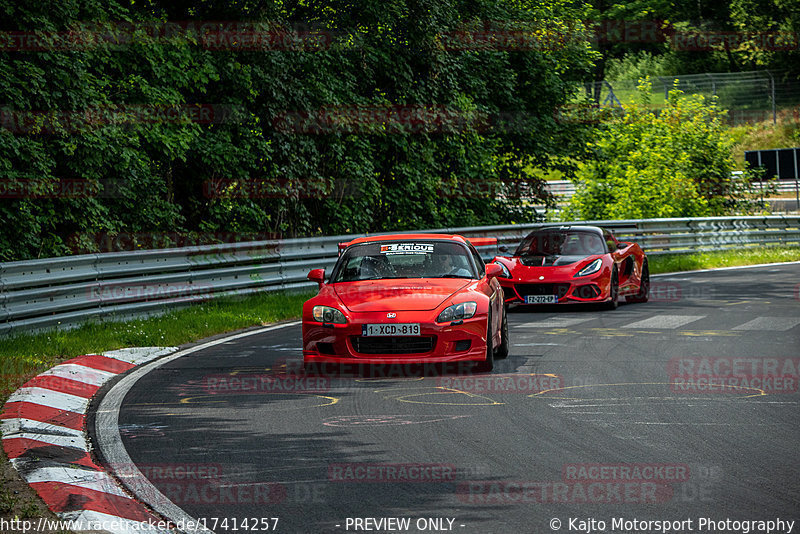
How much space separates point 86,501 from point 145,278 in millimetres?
9350

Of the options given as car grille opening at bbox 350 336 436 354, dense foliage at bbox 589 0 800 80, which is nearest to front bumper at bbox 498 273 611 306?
car grille opening at bbox 350 336 436 354

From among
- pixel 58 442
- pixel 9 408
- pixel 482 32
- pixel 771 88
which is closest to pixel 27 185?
pixel 9 408

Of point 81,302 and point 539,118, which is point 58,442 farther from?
point 539,118

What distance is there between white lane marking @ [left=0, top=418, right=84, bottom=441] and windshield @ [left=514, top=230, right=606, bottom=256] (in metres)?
10.3

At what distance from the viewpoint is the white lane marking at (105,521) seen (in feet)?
17.3

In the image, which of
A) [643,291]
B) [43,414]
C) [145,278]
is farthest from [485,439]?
[643,291]

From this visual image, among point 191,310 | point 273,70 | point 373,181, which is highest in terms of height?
point 273,70

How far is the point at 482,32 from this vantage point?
90.3 feet

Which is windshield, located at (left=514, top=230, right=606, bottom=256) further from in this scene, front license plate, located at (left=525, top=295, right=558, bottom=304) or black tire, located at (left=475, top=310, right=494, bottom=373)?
black tire, located at (left=475, top=310, right=494, bottom=373)

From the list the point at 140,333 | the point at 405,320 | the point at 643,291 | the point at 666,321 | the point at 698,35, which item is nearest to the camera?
the point at 405,320

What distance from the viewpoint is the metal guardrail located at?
12.4 metres

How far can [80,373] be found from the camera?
10.5 metres

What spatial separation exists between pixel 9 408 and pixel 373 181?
15502 mm

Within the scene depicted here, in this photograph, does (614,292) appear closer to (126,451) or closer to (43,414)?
(43,414)
